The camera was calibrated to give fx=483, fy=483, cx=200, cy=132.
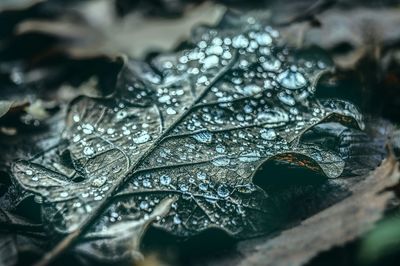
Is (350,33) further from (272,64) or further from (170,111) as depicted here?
(170,111)

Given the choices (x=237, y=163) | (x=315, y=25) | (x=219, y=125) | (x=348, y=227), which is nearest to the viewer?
(x=348, y=227)

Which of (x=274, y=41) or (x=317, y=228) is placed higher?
(x=274, y=41)

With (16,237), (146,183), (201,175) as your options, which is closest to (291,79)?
(201,175)

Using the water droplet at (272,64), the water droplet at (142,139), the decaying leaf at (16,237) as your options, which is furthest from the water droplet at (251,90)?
the decaying leaf at (16,237)

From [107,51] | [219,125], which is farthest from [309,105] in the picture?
[107,51]

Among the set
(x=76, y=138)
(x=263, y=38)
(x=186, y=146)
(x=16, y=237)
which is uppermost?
(x=263, y=38)

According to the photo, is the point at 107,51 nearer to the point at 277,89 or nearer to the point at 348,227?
the point at 277,89

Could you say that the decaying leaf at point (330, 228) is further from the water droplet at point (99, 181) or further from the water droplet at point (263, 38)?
the water droplet at point (263, 38)
